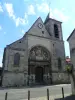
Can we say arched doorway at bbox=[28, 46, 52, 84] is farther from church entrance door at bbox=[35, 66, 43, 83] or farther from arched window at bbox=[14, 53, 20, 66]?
arched window at bbox=[14, 53, 20, 66]

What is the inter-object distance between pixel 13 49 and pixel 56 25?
41.3 feet

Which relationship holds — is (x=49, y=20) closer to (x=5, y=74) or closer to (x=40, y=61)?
(x=40, y=61)

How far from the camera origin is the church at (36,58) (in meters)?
20.5

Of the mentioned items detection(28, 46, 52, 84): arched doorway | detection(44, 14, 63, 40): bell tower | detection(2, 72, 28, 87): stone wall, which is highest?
detection(44, 14, 63, 40): bell tower

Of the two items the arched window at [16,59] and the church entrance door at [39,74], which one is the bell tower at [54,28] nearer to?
the church entrance door at [39,74]

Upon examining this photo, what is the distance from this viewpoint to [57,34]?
28094 millimetres

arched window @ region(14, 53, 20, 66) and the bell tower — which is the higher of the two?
the bell tower

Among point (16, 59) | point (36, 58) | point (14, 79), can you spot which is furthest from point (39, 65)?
point (14, 79)

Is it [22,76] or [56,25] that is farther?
[56,25]

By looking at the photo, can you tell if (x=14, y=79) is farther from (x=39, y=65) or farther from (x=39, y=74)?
(x=39, y=65)

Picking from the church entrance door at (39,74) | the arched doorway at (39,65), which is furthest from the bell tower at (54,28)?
the church entrance door at (39,74)

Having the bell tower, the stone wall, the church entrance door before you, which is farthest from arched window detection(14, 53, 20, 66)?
the bell tower

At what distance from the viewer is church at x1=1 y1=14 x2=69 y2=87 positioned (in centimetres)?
2048

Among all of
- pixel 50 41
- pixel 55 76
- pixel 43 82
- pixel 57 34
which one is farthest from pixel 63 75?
pixel 57 34
